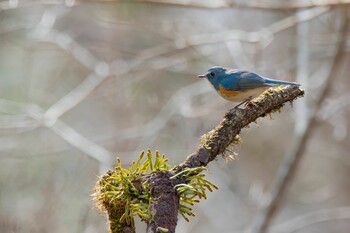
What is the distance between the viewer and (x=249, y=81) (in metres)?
3.99

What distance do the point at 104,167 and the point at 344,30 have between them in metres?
3.02

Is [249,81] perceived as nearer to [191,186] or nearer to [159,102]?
[191,186]

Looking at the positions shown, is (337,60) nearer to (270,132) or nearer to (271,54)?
(271,54)

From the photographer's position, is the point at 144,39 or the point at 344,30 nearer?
the point at 344,30

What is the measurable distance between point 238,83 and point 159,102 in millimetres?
5162

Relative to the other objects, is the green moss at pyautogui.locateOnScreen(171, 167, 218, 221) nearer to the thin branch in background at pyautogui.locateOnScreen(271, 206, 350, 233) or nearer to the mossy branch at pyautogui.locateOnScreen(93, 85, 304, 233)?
the mossy branch at pyautogui.locateOnScreen(93, 85, 304, 233)

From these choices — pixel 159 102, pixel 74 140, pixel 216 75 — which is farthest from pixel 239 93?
pixel 159 102

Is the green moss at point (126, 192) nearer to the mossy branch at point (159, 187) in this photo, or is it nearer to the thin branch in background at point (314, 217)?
the mossy branch at point (159, 187)

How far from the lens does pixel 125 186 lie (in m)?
2.22

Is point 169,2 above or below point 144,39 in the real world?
below

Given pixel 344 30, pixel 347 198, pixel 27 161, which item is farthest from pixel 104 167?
pixel 347 198

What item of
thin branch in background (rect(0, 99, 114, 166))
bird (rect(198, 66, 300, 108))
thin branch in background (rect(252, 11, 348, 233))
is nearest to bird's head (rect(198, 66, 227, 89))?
bird (rect(198, 66, 300, 108))

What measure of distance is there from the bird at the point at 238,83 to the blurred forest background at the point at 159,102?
1593 mm

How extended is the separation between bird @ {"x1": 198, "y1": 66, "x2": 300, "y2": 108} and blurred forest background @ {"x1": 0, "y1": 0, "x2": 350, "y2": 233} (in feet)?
5.22
